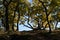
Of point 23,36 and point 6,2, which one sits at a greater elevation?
point 6,2

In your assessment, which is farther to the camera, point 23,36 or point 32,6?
point 32,6

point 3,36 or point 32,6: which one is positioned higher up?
point 32,6

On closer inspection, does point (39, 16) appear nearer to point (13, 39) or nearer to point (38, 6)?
point (38, 6)

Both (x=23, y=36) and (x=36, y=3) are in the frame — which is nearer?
(x=23, y=36)

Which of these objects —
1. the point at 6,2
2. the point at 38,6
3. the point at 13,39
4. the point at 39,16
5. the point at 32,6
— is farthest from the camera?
the point at 39,16

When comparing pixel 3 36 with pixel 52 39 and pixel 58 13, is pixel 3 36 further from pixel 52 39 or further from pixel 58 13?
pixel 58 13

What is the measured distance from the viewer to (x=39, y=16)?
111 ft

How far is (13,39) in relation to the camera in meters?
14.6

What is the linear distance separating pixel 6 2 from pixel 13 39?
755cm

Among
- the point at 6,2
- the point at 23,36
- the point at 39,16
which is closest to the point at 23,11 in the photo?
the point at 39,16

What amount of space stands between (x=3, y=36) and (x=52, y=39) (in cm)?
428

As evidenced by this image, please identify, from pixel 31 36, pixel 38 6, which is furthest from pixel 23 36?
pixel 38 6

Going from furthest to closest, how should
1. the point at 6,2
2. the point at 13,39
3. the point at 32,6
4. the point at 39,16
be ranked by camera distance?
the point at 39,16 < the point at 32,6 < the point at 6,2 < the point at 13,39

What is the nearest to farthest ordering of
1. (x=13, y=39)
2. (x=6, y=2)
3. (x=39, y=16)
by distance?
(x=13, y=39)
(x=6, y=2)
(x=39, y=16)
